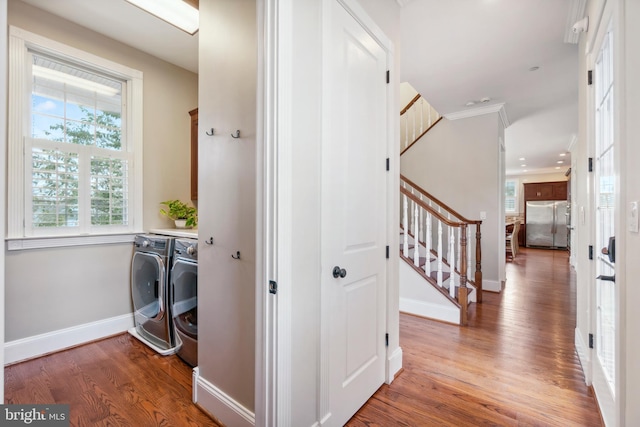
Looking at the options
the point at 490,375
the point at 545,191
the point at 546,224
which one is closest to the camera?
the point at 490,375

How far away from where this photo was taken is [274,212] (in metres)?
1.24

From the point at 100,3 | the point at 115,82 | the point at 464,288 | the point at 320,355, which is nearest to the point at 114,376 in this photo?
the point at 320,355

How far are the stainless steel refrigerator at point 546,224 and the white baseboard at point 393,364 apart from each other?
9.85 metres

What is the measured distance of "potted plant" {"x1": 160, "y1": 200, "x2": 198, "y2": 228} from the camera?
306cm

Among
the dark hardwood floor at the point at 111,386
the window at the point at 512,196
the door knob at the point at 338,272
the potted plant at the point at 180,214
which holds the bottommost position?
the dark hardwood floor at the point at 111,386

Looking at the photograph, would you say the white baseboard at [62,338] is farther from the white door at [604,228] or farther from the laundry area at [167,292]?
the white door at [604,228]

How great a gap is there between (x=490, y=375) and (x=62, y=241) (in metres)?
3.54

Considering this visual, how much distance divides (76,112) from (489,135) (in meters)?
5.07

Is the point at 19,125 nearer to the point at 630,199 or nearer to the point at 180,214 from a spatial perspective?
the point at 180,214

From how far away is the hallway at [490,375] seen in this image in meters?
1.69

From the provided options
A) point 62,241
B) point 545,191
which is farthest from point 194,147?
point 545,191

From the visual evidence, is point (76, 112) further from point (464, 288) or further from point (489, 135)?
point (489, 135)

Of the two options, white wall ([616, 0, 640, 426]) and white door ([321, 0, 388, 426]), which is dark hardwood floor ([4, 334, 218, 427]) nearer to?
white door ([321, 0, 388, 426])

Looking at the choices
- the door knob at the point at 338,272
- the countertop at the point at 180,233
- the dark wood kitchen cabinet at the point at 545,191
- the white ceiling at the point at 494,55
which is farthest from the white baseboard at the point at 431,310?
the dark wood kitchen cabinet at the point at 545,191
